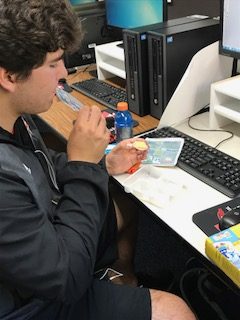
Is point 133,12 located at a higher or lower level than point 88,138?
higher

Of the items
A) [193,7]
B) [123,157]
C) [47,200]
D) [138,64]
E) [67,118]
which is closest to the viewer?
[47,200]

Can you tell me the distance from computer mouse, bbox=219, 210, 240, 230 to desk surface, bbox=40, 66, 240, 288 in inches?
2.2

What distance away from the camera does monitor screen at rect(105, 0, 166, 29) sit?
1684 millimetres

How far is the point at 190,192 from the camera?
1.08m

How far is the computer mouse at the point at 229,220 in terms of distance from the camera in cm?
88

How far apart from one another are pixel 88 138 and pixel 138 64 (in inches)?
22.2

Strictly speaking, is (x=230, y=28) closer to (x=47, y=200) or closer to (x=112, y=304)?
(x=47, y=200)

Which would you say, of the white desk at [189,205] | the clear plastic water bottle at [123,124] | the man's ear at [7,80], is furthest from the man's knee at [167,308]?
the man's ear at [7,80]

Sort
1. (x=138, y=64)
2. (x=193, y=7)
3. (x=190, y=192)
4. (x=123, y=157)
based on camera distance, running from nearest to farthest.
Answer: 1. (x=190, y=192)
2. (x=123, y=157)
3. (x=138, y=64)
4. (x=193, y=7)

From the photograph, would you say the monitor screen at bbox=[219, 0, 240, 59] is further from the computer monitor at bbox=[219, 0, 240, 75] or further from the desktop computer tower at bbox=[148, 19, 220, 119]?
the desktop computer tower at bbox=[148, 19, 220, 119]

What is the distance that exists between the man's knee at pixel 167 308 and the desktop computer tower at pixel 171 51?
713 millimetres

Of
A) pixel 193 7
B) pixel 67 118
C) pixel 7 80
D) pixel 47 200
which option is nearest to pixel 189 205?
pixel 47 200

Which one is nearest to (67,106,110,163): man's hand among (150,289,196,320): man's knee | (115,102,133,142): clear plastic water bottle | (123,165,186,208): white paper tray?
(123,165,186,208): white paper tray

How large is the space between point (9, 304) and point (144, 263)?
40.5 inches
